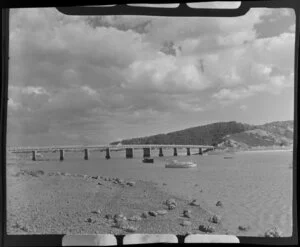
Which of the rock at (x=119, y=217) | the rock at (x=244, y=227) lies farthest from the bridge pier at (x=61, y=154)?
the rock at (x=244, y=227)

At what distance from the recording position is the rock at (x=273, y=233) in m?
1.49

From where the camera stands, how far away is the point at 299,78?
1.47 meters

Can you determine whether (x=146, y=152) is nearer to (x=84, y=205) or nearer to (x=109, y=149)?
(x=109, y=149)

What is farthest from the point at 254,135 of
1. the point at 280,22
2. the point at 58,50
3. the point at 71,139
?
the point at 58,50

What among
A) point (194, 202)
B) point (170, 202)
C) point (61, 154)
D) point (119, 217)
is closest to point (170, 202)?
point (170, 202)

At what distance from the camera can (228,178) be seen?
5.12 feet

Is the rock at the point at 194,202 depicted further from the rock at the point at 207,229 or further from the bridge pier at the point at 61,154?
the bridge pier at the point at 61,154

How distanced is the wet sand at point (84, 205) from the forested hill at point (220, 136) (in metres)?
0.20

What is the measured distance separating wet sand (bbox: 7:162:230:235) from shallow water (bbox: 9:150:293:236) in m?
0.04

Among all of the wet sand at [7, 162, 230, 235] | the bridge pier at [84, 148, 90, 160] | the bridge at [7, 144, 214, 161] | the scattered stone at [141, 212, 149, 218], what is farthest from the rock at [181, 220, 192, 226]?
the bridge pier at [84, 148, 90, 160]

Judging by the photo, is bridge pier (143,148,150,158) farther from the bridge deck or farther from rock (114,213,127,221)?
rock (114,213,127,221)

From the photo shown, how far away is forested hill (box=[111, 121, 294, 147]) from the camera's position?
5.18ft

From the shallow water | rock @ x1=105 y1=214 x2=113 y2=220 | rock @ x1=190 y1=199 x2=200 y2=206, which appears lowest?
rock @ x1=105 y1=214 x2=113 y2=220

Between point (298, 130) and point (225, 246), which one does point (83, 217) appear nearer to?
point (225, 246)
